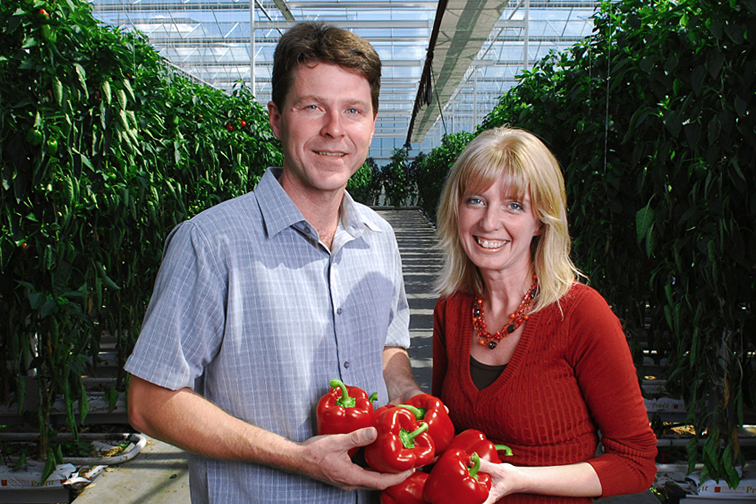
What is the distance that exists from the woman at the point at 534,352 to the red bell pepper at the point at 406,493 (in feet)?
0.47

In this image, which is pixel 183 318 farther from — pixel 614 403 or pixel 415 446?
pixel 614 403

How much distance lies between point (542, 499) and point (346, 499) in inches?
17.5

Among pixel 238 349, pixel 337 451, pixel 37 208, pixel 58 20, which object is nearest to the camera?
pixel 337 451

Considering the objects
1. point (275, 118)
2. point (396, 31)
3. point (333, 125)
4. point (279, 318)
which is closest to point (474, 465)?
point (279, 318)

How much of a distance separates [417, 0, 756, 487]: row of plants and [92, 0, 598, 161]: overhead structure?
250 centimetres

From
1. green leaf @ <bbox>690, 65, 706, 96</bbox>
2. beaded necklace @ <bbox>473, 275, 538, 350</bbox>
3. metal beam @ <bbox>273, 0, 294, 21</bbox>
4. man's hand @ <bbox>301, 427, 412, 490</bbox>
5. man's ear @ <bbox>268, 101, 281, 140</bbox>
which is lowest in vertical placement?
man's hand @ <bbox>301, 427, 412, 490</bbox>

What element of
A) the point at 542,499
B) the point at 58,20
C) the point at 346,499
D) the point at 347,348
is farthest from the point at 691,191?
the point at 58,20

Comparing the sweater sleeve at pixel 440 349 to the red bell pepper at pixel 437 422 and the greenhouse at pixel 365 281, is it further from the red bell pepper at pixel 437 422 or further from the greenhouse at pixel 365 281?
the red bell pepper at pixel 437 422

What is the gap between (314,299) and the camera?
131 cm

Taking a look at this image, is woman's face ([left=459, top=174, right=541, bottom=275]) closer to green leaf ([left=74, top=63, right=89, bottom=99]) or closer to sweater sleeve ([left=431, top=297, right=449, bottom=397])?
sweater sleeve ([left=431, top=297, right=449, bottom=397])

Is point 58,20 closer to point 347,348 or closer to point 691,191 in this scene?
point 347,348

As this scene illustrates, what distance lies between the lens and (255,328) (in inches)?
48.8

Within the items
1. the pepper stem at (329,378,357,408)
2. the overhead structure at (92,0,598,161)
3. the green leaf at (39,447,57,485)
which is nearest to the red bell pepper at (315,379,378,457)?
the pepper stem at (329,378,357,408)

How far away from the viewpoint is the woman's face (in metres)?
1.46
